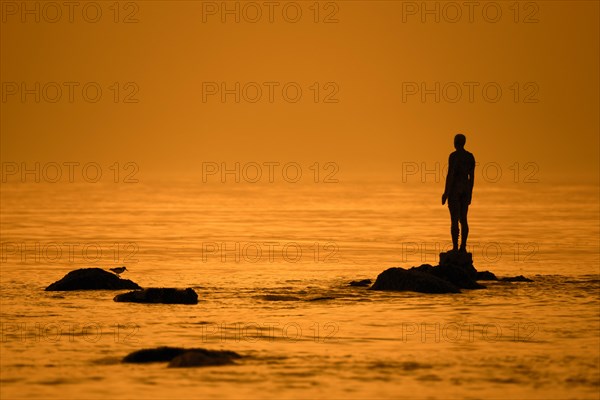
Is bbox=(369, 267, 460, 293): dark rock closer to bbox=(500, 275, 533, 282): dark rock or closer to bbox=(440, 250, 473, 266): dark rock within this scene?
bbox=(440, 250, 473, 266): dark rock

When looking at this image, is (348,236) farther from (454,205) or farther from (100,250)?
(454,205)

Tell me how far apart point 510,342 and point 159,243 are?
2197cm

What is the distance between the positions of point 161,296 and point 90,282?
2585 millimetres

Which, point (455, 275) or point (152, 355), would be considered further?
point (455, 275)

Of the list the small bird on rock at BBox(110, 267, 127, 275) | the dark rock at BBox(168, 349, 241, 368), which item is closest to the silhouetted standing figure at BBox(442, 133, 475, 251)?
the small bird on rock at BBox(110, 267, 127, 275)

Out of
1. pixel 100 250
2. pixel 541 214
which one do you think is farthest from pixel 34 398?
pixel 541 214

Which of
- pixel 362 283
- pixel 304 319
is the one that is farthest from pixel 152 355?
pixel 362 283

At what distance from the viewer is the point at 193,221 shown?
55219mm

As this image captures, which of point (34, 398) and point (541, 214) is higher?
point (541, 214)

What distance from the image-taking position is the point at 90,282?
2802 cm

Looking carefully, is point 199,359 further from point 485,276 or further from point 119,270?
point 119,270

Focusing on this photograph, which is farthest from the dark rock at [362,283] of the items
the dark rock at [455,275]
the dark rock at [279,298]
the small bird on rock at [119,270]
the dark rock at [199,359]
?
the dark rock at [199,359]

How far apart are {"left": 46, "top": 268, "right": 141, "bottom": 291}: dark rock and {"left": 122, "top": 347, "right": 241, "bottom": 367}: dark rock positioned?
28.2ft

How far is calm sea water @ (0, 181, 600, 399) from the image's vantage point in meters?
18.0
